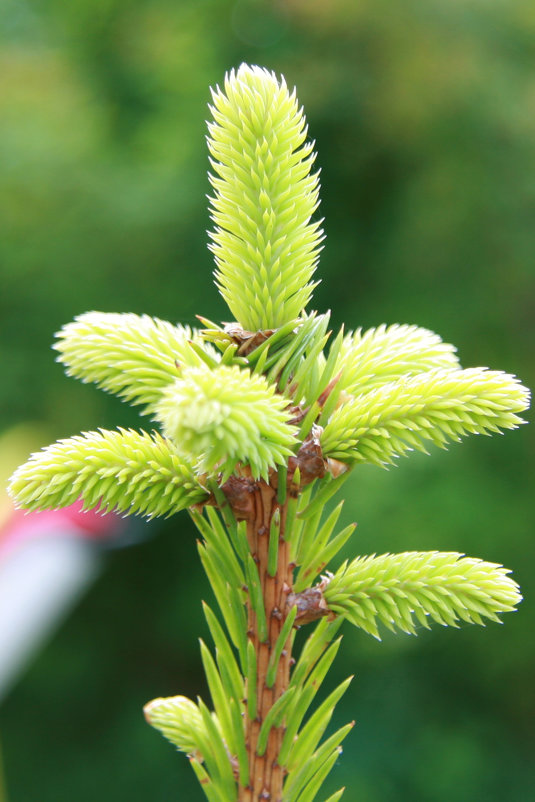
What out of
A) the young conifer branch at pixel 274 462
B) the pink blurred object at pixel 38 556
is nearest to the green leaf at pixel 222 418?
the young conifer branch at pixel 274 462

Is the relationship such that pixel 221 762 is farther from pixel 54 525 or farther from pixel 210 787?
pixel 54 525

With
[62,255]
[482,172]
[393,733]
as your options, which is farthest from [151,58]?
[393,733]

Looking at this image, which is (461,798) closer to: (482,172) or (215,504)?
(482,172)

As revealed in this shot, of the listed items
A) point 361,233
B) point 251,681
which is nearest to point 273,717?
point 251,681

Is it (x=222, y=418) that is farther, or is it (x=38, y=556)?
(x=38, y=556)

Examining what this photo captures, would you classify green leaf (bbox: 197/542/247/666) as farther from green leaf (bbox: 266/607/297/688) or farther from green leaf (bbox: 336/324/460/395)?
green leaf (bbox: 336/324/460/395)

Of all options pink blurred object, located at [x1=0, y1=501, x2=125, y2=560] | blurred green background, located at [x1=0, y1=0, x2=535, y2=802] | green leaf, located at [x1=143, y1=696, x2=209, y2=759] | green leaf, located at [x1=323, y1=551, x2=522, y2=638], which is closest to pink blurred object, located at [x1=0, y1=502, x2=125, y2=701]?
pink blurred object, located at [x1=0, y1=501, x2=125, y2=560]

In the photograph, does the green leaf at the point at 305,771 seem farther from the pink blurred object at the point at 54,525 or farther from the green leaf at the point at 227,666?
the pink blurred object at the point at 54,525
